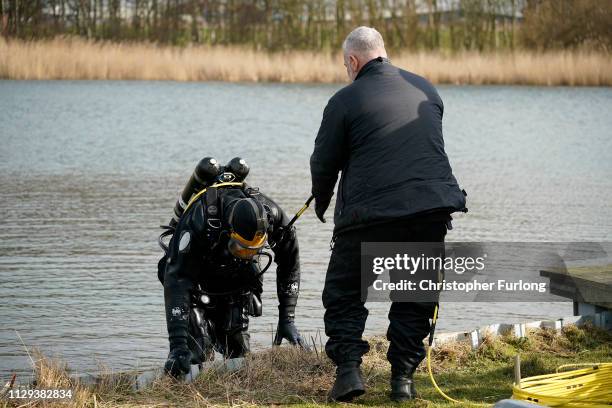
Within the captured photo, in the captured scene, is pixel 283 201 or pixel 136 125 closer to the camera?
pixel 283 201

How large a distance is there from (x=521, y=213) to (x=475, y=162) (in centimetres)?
578

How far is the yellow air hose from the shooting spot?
4.62 meters

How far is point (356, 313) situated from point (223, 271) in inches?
52.5

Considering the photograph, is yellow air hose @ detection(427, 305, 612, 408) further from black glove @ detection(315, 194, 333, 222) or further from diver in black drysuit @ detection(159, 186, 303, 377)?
diver in black drysuit @ detection(159, 186, 303, 377)

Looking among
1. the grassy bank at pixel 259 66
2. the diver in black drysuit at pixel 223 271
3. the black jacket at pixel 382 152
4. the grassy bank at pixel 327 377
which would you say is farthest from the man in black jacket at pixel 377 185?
the grassy bank at pixel 259 66

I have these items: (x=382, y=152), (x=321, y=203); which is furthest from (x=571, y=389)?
(x=321, y=203)

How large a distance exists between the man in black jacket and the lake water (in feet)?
8.53

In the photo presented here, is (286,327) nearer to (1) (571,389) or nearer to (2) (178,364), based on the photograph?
(2) (178,364)

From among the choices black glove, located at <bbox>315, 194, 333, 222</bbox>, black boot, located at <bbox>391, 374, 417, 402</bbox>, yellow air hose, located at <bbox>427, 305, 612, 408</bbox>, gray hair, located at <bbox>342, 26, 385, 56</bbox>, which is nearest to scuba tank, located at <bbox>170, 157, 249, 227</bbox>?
black glove, located at <bbox>315, 194, 333, 222</bbox>

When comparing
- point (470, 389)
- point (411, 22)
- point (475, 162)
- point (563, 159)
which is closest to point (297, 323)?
point (470, 389)

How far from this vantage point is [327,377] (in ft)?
19.2

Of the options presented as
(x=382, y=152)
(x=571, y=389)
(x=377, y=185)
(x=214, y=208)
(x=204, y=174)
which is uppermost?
(x=382, y=152)

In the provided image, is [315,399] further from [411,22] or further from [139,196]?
[411,22]

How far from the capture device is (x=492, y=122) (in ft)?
90.0
